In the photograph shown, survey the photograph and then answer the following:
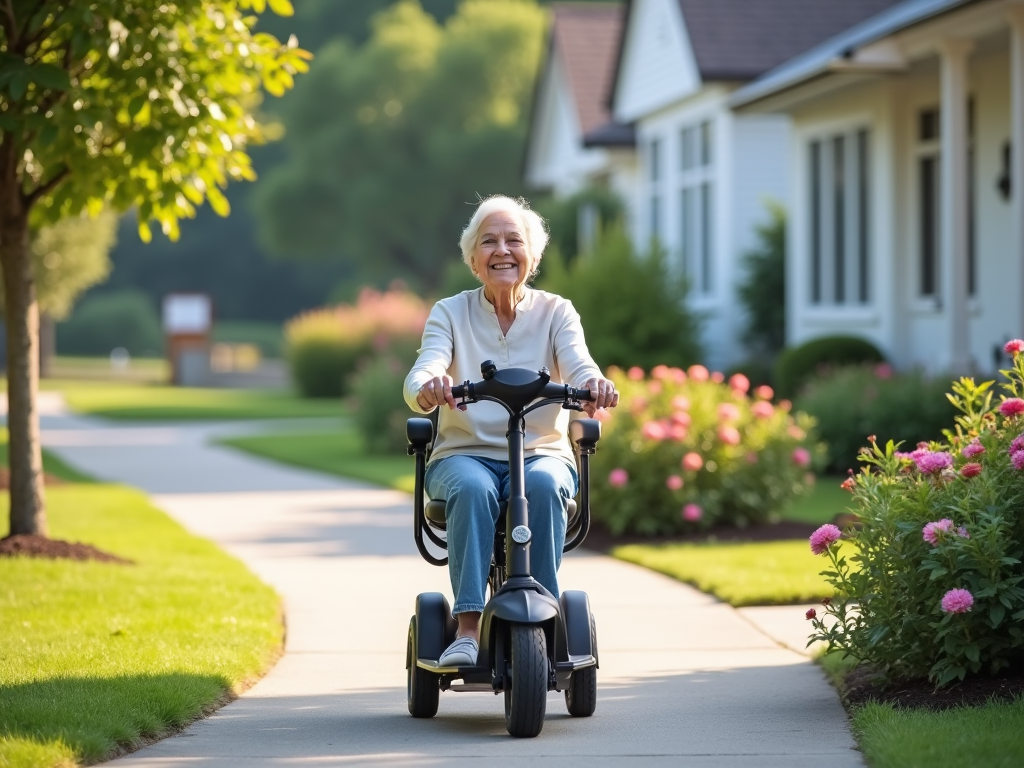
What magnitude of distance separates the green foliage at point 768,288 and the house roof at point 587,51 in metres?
8.25

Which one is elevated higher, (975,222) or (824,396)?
(975,222)

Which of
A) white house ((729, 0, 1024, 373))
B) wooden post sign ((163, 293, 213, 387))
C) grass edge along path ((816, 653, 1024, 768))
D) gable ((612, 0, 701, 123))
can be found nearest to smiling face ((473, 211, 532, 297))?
grass edge along path ((816, 653, 1024, 768))

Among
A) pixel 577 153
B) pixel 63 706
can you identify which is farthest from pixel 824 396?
pixel 577 153

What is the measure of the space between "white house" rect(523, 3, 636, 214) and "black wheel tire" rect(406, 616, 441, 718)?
2161 centimetres

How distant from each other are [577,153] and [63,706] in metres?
26.1

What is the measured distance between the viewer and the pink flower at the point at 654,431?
1054 cm

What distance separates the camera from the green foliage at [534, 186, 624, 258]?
2650 cm

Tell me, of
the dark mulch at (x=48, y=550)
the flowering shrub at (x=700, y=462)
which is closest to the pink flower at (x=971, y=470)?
the flowering shrub at (x=700, y=462)

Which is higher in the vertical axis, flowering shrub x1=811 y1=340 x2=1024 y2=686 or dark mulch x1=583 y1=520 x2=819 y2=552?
flowering shrub x1=811 y1=340 x2=1024 y2=686

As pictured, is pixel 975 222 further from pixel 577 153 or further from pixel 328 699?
pixel 577 153

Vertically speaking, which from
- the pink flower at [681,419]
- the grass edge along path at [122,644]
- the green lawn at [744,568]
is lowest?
the green lawn at [744,568]

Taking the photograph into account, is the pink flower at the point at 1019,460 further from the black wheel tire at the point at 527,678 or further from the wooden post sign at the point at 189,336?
the wooden post sign at the point at 189,336

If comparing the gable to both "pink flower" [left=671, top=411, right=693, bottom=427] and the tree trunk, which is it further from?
the tree trunk

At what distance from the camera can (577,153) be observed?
3083 cm
